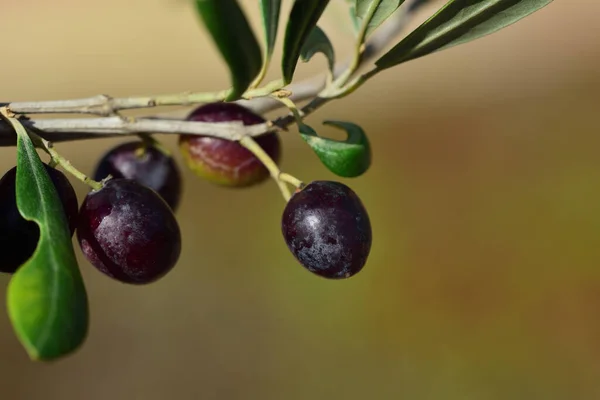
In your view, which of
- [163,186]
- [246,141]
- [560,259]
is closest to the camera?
[246,141]

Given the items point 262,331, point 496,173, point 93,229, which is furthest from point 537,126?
point 93,229

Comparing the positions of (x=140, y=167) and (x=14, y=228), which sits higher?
(x=140, y=167)

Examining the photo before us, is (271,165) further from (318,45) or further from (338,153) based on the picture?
(318,45)

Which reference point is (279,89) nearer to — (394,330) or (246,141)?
(246,141)

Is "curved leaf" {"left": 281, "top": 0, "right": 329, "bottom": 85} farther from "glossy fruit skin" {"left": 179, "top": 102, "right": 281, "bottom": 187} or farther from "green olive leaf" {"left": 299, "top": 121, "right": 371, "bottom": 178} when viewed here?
"glossy fruit skin" {"left": 179, "top": 102, "right": 281, "bottom": 187}

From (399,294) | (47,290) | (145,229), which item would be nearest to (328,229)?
(145,229)

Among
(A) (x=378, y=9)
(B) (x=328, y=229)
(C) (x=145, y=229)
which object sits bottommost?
(B) (x=328, y=229)

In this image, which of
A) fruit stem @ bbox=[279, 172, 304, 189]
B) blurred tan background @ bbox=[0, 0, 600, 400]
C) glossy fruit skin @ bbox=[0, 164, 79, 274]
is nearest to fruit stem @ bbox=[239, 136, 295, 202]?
fruit stem @ bbox=[279, 172, 304, 189]
